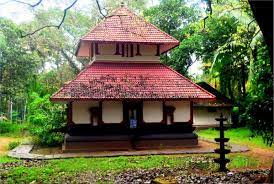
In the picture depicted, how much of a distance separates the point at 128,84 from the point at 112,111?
1347mm

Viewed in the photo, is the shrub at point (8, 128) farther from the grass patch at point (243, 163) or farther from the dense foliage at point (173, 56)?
the grass patch at point (243, 163)

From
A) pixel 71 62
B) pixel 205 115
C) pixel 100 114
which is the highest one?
pixel 71 62

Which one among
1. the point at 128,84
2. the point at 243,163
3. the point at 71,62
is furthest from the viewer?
the point at 71,62

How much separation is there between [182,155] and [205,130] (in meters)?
13.4

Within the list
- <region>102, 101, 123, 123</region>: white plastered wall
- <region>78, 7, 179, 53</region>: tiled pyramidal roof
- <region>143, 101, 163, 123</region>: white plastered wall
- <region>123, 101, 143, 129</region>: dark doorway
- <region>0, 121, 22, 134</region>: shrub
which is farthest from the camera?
<region>0, 121, 22, 134</region>: shrub

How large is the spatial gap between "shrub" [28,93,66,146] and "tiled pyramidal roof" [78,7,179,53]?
13.5ft

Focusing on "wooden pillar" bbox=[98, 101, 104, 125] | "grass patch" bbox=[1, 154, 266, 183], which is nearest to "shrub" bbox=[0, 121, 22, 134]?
"wooden pillar" bbox=[98, 101, 104, 125]

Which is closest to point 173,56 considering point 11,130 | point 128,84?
point 11,130

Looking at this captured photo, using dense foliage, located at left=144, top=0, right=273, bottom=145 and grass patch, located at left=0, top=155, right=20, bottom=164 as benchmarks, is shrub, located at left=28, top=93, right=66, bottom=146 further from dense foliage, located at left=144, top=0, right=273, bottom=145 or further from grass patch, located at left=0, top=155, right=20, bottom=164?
dense foliage, located at left=144, top=0, right=273, bottom=145

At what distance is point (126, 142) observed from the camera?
1688cm

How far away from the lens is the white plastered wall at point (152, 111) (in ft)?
56.8

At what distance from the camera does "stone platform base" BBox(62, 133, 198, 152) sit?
16391 millimetres

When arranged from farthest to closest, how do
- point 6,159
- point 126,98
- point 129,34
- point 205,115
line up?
point 205,115 < point 129,34 < point 126,98 < point 6,159

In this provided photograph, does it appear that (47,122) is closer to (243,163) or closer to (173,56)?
(243,163)
